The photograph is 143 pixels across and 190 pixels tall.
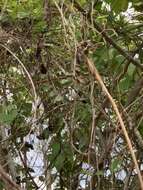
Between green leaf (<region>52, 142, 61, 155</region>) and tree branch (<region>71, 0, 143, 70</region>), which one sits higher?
tree branch (<region>71, 0, 143, 70</region>)

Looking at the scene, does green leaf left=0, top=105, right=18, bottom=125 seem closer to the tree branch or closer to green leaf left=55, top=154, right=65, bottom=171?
green leaf left=55, top=154, right=65, bottom=171

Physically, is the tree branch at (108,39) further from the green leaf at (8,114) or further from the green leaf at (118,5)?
the green leaf at (8,114)

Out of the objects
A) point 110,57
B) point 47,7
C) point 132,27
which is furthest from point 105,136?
point 47,7

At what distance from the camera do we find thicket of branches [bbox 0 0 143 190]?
4.54 feet

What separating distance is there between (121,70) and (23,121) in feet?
1.24

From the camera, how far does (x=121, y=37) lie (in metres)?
1.67

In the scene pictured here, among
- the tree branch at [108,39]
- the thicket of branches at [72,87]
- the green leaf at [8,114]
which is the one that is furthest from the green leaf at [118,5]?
the green leaf at [8,114]

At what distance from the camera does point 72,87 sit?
156cm

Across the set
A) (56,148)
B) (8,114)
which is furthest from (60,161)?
(8,114)

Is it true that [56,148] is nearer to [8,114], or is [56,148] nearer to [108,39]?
[8,114]

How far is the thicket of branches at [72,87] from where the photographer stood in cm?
138

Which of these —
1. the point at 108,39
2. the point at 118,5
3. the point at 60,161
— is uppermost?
the point at 118,5

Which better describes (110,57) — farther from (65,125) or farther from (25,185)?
(25,185)

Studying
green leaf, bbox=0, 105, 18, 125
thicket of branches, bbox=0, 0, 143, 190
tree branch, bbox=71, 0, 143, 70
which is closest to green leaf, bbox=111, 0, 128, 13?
thicket of branches, bbox=0, 0, 143, 190
